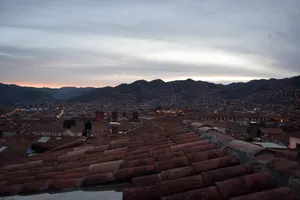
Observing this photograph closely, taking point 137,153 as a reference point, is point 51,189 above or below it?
below

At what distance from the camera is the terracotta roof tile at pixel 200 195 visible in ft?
9.74

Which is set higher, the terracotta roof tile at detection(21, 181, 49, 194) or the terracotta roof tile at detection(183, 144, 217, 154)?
the terracotta roof tile at detection(183, 144, 217, 154)

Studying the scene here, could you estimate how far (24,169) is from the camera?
598cm

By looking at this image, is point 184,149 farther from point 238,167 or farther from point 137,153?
point 238,167

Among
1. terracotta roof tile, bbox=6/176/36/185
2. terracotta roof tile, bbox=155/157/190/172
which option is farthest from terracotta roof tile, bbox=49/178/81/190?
terracotta roof tile, bbox=155/157/190/172

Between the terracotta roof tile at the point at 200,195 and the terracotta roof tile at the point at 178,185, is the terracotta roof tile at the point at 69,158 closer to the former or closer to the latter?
the terracotta roof tile at the point at 178,185

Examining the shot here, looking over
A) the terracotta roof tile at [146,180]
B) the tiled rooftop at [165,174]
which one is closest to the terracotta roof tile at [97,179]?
the tiled rooftop at [165,174]

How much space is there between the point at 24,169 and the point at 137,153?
2434 mm

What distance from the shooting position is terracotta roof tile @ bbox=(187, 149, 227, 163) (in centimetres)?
423

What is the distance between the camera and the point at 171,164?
164 inches

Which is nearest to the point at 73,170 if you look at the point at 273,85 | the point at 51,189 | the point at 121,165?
the point at 51,189

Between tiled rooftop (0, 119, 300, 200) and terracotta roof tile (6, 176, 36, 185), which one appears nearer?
tiled rooftop (0, 119, 300, 200)

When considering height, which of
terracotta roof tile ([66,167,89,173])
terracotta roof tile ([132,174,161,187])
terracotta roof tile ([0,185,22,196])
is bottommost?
terracotta roof tile ([0,185,22,196])

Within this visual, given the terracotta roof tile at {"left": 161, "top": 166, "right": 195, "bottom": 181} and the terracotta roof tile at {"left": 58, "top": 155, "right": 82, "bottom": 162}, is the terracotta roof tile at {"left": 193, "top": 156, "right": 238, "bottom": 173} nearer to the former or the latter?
the terracotta roof tile at {"left": 161, "top": 166, "right": 195, "bottom": 181}
